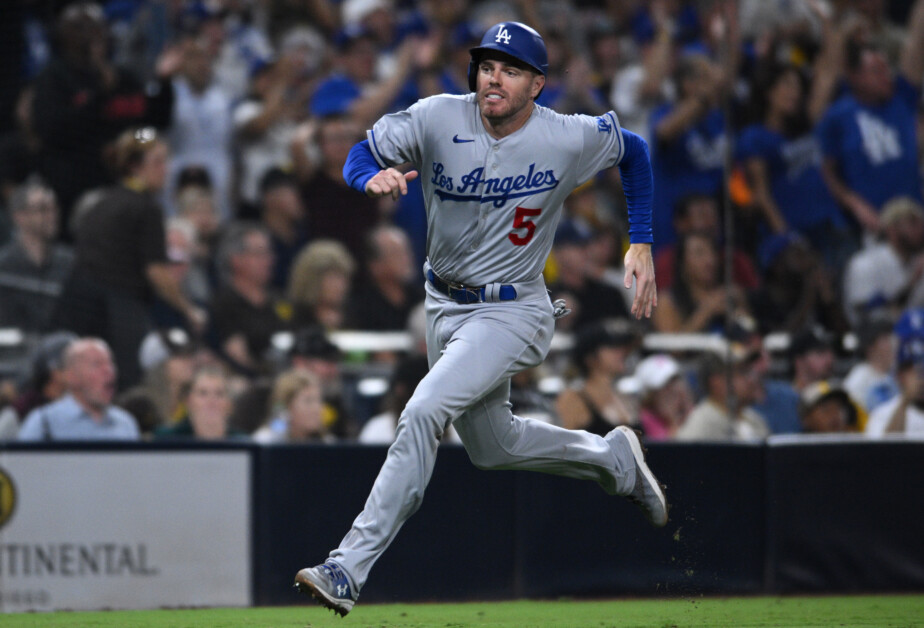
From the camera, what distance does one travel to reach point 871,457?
24.5 feet

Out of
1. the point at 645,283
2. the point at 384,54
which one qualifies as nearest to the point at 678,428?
the point at 645,283

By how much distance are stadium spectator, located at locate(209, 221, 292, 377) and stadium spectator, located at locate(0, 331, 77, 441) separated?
1.11 meters

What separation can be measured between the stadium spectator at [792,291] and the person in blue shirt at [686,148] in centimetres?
102

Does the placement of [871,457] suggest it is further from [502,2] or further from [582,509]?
[502,2]

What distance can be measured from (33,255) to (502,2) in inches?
204

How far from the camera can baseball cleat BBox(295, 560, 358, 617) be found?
14.2ft

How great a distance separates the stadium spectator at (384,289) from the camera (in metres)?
8.84

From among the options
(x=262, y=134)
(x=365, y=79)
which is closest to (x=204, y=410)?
(x=262, y=134)

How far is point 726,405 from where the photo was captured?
7.95 metres

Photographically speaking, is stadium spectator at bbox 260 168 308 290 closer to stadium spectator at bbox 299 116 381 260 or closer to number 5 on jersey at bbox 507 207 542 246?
stadium spectator at bbox 299 116 381 260

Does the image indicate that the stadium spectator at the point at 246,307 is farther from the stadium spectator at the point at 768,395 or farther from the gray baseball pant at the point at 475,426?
the gray baseball pant at the point at 475,426

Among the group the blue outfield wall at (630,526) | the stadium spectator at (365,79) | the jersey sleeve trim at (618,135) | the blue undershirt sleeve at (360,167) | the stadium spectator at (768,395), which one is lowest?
the blue outfield wall at (630,526)

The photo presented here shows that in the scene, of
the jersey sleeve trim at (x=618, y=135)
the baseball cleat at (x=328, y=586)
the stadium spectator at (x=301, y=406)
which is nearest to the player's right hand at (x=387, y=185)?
the jersey sleeve trim at (x=618, y=135)

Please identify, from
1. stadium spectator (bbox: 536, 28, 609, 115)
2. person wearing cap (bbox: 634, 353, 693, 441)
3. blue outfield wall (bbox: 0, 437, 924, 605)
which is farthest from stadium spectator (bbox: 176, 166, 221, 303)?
person wearing cap (bbox: 634, 353, 693, 441)
